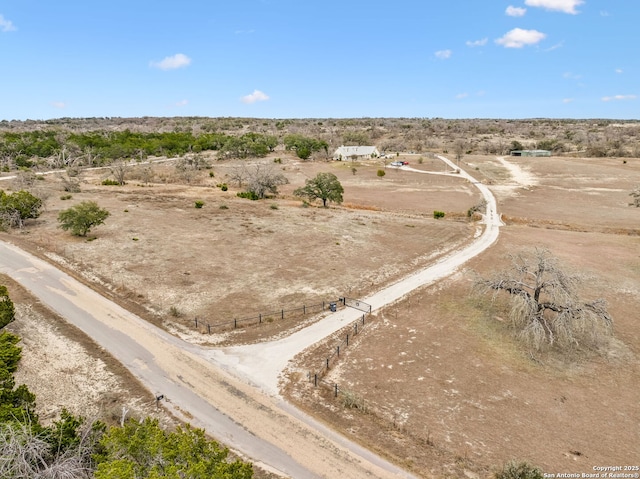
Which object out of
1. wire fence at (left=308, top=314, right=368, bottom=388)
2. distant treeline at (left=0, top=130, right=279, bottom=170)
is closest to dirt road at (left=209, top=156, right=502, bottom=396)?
wire fence at (left=308, top=314, right=368, bottom=388)

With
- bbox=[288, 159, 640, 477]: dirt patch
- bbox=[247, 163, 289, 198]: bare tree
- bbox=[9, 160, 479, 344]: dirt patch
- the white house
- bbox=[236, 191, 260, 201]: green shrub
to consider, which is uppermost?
the white house

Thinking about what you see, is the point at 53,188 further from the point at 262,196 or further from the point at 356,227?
the point at 356,227

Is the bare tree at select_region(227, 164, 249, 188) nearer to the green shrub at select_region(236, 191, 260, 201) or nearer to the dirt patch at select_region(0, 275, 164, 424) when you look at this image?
the green shrub at select_region(236, 191, 260, 201)

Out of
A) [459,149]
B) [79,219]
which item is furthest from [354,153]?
[79,219]

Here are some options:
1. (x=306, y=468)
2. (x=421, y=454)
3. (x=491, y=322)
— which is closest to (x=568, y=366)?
(x=491, y=322)

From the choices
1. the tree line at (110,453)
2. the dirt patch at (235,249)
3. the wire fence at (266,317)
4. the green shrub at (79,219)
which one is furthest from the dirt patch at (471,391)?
the green shrub at (79,219)

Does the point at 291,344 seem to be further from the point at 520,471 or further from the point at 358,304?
the point at 520,471
